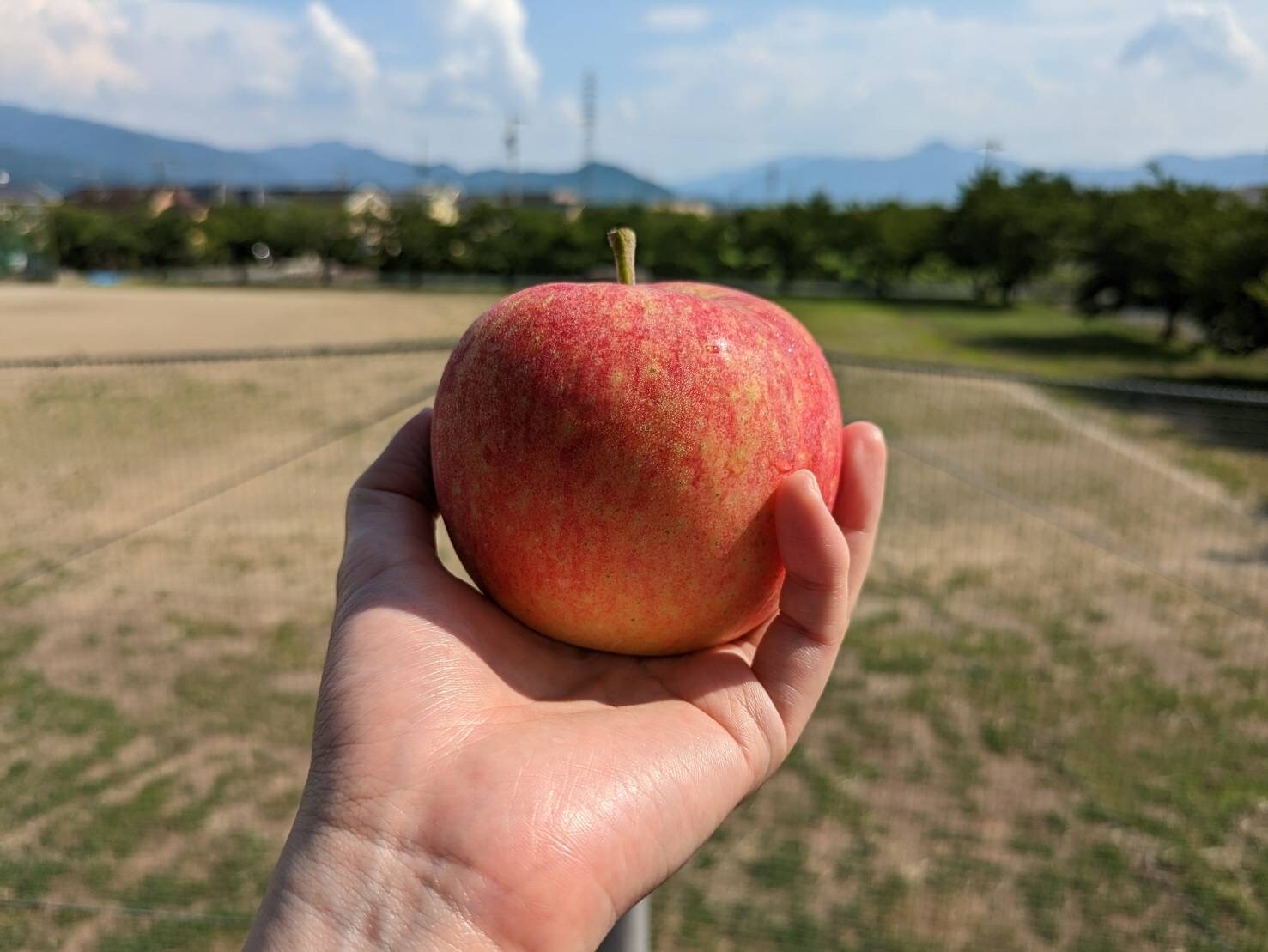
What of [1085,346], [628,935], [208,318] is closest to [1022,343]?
[1085,346]

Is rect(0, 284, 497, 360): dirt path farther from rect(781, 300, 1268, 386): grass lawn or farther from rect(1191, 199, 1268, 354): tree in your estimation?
rect(1191, 199, 1268, 354): tree

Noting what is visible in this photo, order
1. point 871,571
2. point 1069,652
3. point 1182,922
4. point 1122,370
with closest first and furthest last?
point 1182,922, point 1069,652, point 871,571, point 1122,370

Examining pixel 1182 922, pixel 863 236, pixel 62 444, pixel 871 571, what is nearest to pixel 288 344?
pixel 62 444

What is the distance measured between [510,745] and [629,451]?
0.53 metres

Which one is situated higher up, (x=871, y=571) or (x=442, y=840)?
(x=442, y=840)

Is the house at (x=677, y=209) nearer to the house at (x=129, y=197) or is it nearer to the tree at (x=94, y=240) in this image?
the tree at (x=94, y=240)

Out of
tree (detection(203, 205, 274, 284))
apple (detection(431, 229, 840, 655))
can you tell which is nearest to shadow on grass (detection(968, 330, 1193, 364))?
apple (detection(431, 229, 840, 655))

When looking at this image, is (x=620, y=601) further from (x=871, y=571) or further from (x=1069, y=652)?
(x=871, y=571)

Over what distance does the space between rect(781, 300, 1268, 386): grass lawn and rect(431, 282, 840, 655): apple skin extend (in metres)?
16.1

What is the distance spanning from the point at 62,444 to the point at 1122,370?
60.3 feet

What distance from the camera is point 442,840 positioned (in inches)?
54.7

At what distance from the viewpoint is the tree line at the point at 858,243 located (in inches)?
733

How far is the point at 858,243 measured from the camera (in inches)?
1390

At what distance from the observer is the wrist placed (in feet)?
4.32
